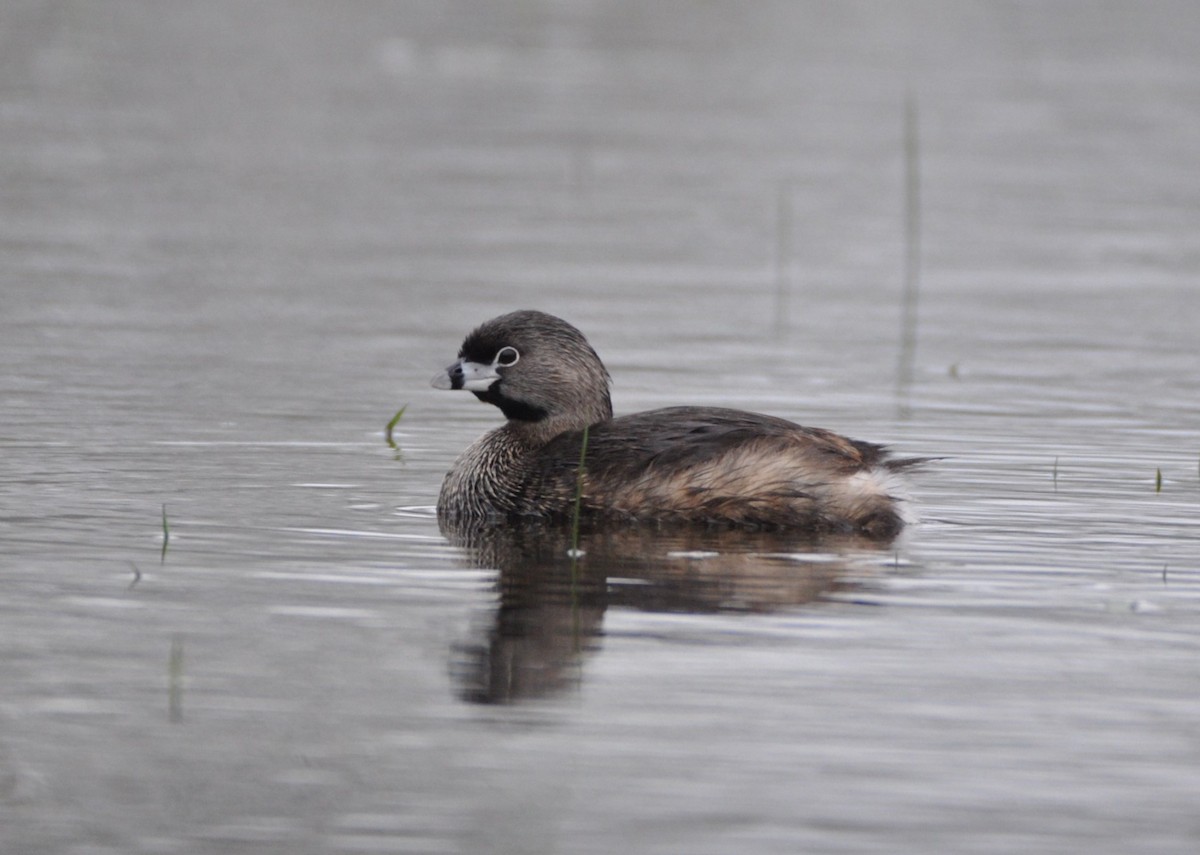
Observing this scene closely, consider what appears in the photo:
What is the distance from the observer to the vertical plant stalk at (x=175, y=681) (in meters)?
6.14

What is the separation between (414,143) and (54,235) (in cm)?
757

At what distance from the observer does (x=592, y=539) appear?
8.85 meters

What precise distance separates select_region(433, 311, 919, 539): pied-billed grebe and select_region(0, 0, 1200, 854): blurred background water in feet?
0.91

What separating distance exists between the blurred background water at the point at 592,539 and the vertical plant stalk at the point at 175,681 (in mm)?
28

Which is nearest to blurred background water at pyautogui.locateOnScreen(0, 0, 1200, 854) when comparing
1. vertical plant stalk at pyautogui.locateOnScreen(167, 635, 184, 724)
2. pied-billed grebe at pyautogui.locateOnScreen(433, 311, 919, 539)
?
vertical plant stalk at pyautogui.locateOnScreen(167, 635, 184, 724)

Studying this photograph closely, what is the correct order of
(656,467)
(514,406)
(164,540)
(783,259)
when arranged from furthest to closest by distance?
(783,259)
(514,406)
(656,467)
(164,540)

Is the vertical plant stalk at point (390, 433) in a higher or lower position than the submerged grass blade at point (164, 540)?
higher

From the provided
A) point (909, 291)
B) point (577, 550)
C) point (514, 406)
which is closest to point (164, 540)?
point (577, 550)

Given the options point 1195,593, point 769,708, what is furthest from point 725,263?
point 769,708

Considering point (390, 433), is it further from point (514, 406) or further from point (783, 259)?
point (783, 259)

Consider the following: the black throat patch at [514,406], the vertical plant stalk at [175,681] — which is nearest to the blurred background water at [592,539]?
the vertical plant stalk at [175,681]

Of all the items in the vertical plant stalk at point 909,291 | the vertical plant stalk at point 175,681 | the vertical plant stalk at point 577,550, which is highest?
the vertical plant stalk at point 909,291

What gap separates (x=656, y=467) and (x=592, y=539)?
0.45 meters

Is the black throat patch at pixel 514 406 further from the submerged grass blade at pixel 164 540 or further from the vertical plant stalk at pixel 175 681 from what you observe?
the vertical plant stalk at pixel 175 681
